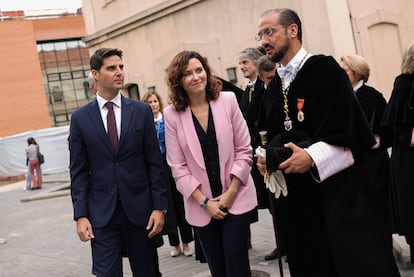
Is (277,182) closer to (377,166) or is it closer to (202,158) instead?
(202,158)

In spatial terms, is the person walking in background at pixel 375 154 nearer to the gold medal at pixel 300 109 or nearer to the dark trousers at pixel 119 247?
the dark trousers at pixel 119 247

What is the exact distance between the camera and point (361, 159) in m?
3.54

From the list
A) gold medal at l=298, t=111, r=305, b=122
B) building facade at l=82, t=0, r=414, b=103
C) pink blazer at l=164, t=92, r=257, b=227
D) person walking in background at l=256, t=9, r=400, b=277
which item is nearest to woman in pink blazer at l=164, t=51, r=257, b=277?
pink blazer at l=164, t=92, r=257, b=227

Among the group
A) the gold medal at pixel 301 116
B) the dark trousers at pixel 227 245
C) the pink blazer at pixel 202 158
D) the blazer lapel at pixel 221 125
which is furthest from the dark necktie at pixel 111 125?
the gold medal at pixel 301 116

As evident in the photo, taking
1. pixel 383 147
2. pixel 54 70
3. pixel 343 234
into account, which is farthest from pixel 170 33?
pixel 54 70

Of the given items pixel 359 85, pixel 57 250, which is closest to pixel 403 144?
pixel 359 85

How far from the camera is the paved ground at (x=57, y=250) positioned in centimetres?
709

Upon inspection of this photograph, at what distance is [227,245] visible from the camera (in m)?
4.38

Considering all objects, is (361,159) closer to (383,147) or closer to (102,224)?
(102,224)

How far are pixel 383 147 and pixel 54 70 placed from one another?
76437 mm

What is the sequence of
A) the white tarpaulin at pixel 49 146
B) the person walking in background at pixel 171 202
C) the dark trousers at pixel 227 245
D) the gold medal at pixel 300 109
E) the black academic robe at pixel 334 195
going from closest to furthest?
1. the black academic robe at pixel 334 195
2. the gold medal at pixel 300 109
3. the dark trousers at pixel 227 245
4. the person walking in background at pixel 171 202
5. the white tarpaulin at pixel 49 146

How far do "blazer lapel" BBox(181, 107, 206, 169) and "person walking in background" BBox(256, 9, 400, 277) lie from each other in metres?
0.90

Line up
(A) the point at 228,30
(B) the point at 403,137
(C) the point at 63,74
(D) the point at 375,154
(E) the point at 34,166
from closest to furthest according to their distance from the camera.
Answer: (B) the point at 403,137 < (D) the point at 375,154 < (A) the point at 228,30 < (E) the point at 34,166 < (C) the point at 63,74

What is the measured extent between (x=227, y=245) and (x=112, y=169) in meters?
0.99
